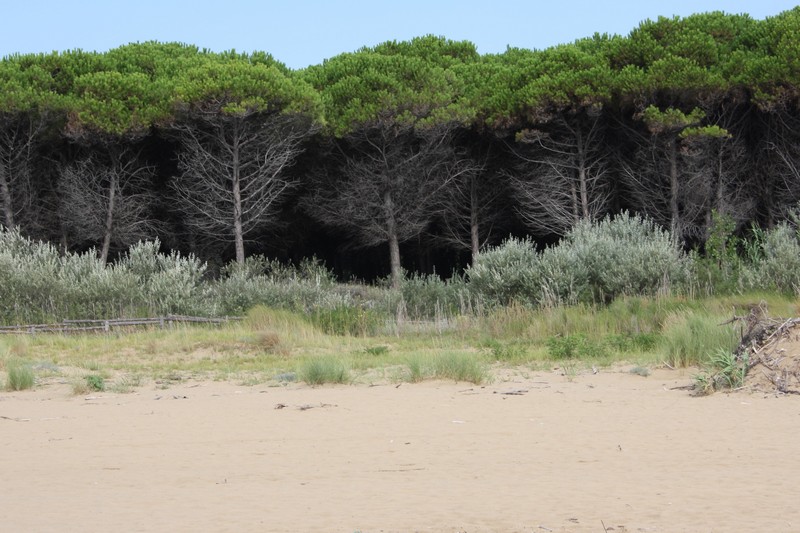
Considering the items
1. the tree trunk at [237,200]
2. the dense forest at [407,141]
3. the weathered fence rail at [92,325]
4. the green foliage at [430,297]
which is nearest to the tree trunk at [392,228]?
the dense forest at [407,141]

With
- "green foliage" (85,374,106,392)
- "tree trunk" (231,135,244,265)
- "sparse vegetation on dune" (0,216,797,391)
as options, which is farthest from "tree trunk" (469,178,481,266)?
"green foliage" (85,374,106,392)

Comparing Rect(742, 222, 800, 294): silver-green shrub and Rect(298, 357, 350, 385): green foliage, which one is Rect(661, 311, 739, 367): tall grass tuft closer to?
Rect(298, 357, 350, 385): green foliage

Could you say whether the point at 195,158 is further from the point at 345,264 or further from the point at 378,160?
the point at 345,264

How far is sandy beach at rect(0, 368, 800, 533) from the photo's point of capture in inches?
241

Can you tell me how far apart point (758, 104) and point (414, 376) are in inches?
773

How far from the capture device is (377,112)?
97.1ft

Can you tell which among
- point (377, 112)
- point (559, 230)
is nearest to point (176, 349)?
point (377, 112)

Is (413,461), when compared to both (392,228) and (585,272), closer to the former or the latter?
(585,272)

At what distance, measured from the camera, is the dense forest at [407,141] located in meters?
28.3

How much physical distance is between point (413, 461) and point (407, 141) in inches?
965

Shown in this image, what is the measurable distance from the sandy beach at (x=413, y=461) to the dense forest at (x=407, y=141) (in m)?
18.3

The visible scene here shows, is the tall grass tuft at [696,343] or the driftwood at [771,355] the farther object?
the tall grass tuft at [696,343]

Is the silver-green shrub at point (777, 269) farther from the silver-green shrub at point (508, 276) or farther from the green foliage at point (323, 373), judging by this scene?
the green foliage at point (323, 373)

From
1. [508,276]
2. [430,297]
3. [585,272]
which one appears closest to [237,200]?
[430,297]
